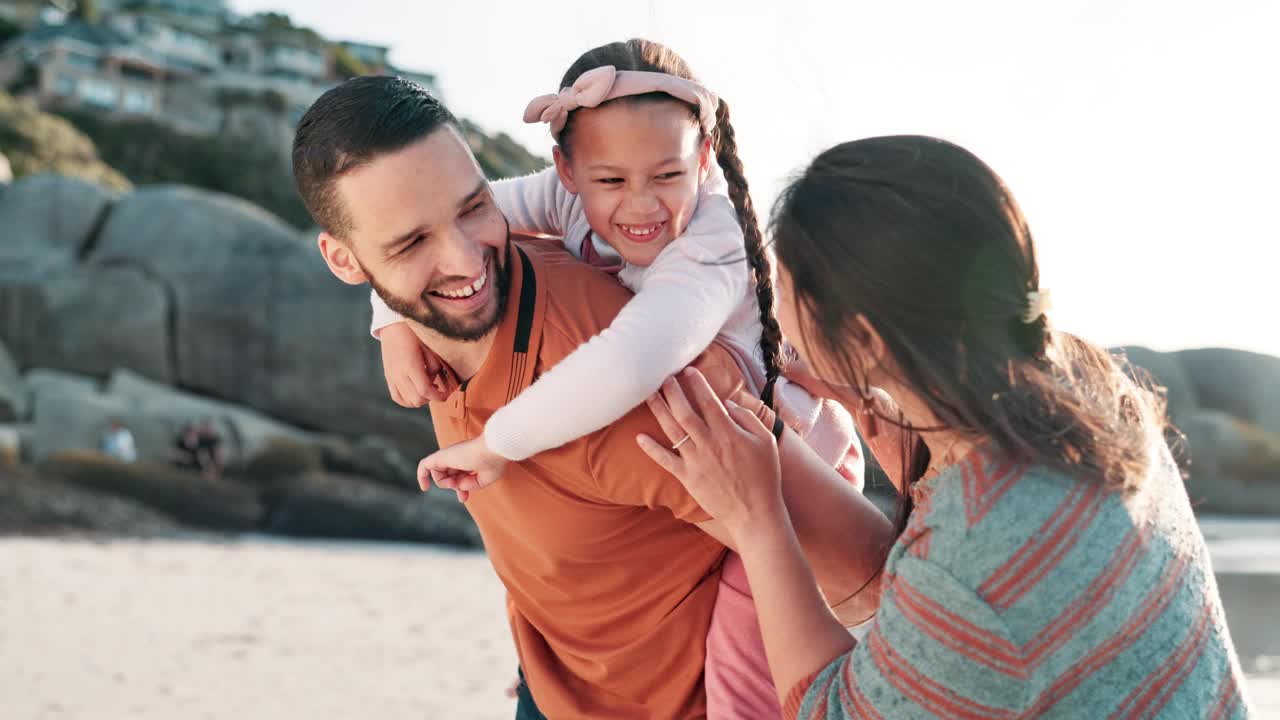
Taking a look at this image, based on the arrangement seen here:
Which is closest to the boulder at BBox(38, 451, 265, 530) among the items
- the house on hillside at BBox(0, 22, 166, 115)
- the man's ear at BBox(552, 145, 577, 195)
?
the man's ear at BBox(552, 145, 577, 195)

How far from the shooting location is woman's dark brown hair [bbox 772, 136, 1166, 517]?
4.98 feet

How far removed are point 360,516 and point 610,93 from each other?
14638 mm

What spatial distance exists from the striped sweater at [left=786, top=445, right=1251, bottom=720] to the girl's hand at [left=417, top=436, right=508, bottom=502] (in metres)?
0.78

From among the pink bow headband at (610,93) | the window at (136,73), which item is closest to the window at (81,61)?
the window at (136,73)

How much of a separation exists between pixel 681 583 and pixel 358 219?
895 millimetres

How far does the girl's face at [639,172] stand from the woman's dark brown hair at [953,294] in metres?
0.75

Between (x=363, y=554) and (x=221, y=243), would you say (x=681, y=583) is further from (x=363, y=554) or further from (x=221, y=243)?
(x=221, y=243)

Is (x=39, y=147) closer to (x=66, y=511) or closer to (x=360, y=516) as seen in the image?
(x=66, y=511)

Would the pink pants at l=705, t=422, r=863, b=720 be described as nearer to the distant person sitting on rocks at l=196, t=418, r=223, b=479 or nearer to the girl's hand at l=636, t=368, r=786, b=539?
the girl's hand at l=636, t=368, r=786, b=539

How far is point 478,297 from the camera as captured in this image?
206cm

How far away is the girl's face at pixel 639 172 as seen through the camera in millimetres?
2350

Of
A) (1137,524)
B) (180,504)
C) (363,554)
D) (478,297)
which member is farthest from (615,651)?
(180,504)

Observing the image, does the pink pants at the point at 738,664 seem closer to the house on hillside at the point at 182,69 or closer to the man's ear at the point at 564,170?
the man's ear at the point at 564,170

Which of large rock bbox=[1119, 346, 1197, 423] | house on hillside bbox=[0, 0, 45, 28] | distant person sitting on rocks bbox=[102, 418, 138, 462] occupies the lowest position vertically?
distant person sitting on rocks bbox=[102, 418, 138, 462]
